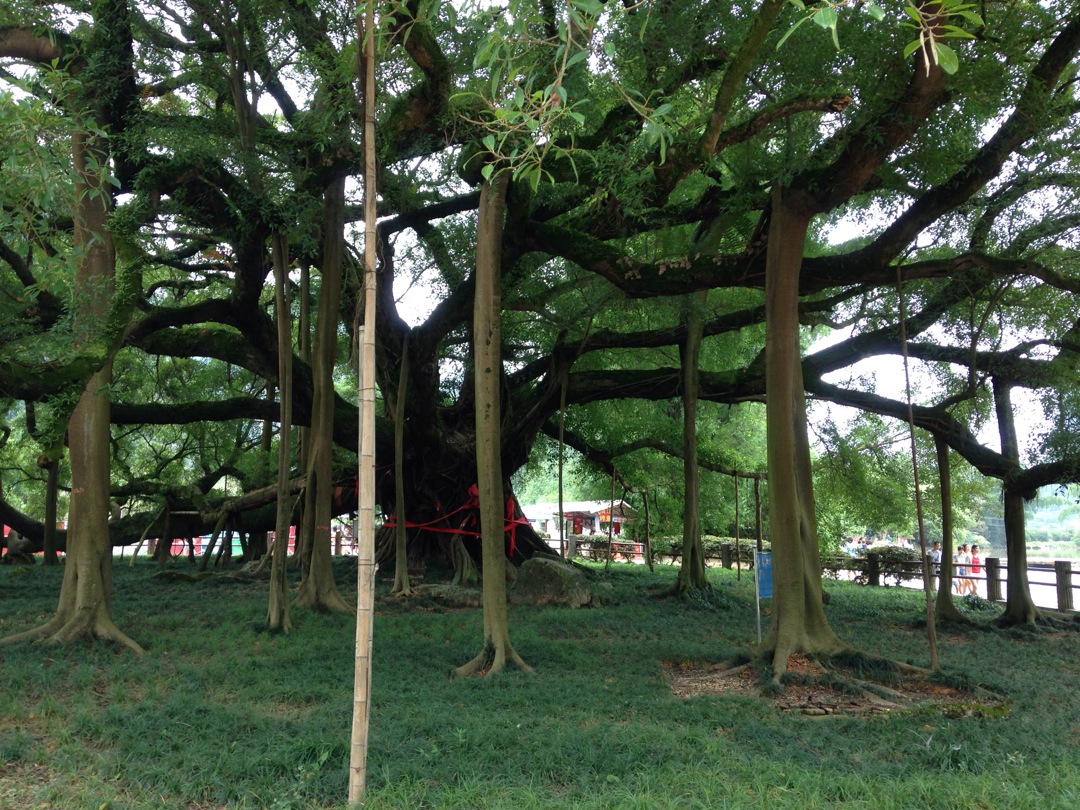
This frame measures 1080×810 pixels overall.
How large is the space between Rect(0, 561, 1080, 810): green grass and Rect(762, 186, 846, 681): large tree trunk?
1029 mm

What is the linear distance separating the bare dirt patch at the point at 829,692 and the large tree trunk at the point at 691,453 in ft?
16.0

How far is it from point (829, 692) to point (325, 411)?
6395 mm

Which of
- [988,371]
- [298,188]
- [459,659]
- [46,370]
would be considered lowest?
[459,659]

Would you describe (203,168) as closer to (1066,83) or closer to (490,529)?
(490,529)

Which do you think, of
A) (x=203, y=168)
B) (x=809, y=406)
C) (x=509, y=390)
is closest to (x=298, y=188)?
(x=203, y=168)

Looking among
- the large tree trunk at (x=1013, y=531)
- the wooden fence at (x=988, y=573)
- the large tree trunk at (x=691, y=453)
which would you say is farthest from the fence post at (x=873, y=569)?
the large tree trunk at (x=691, y=453)

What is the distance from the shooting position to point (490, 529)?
7082 millimetres

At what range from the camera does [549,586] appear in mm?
11695

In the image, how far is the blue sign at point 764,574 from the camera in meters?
7.73

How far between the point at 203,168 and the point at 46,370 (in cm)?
328

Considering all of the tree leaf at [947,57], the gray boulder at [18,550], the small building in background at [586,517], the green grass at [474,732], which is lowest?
the green grass at [474,732]

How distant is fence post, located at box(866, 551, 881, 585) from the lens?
1808 centimetres

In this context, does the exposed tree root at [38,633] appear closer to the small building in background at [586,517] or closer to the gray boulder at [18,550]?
the gray boulder at [18,550]

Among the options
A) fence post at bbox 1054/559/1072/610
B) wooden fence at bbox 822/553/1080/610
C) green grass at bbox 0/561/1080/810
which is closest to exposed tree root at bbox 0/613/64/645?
green grass at bbox 0/561/1080/810
